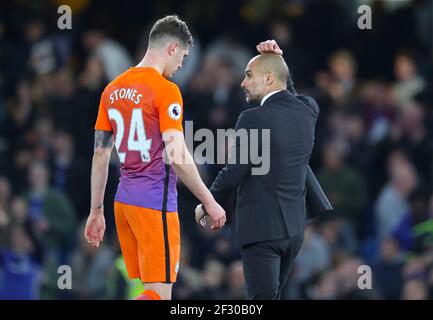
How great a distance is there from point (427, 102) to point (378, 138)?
628 millimetres

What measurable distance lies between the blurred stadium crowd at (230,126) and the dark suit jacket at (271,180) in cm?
320

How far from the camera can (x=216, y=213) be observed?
296 inches

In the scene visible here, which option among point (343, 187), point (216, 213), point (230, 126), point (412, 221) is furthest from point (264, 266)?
point (230, 126)

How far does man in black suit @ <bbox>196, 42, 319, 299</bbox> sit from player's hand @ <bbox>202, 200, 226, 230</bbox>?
0.18 metres

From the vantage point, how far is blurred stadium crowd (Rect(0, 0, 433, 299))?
472 inches

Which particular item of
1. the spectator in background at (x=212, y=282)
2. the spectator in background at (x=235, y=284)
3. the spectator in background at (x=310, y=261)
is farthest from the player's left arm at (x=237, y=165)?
the spectator in background at (x=310, y=261)

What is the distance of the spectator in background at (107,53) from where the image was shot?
46.1 feet

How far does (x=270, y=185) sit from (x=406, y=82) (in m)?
6.06

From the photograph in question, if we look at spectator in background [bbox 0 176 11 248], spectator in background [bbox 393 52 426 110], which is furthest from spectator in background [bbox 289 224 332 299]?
spectator in background [bbox 0 176 11 248]

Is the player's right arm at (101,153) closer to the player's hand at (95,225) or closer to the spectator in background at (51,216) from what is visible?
the player's hand at (95,225)

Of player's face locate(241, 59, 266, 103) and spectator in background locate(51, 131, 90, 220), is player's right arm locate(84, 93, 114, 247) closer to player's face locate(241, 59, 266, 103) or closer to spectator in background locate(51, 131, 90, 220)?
player's face locate(241, 59, 266, 103)
